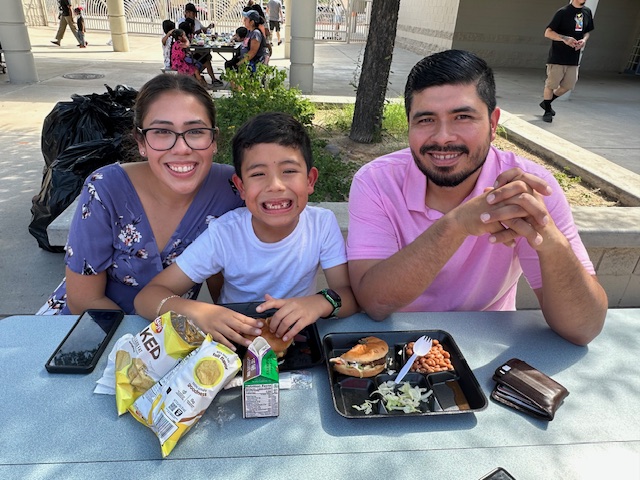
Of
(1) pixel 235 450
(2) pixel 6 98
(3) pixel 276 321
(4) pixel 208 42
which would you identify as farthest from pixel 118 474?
(4) pixel 208 42

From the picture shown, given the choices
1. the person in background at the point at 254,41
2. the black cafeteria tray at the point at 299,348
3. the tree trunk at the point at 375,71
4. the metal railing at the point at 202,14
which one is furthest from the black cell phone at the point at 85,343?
the metal railing at the point at 202,14

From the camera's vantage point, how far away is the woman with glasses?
186 centimetres

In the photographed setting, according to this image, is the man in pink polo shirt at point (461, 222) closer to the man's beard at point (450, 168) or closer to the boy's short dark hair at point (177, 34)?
the man's beard at point (450, 168)

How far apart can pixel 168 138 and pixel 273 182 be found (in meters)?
0.48

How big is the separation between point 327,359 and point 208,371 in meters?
0.42

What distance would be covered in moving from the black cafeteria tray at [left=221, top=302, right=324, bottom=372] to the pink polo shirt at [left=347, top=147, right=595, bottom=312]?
44 cm

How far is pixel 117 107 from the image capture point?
4254mm

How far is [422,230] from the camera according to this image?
77.8 inches

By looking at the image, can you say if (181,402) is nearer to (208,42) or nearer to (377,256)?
(377,256)

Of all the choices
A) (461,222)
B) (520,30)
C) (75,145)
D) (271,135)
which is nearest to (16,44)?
(75,145)

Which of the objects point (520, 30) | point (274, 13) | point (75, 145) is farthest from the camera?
point (274, 13)

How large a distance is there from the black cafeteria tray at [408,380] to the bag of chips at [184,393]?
0.34 metres

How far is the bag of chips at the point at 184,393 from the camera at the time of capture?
1.13 meters

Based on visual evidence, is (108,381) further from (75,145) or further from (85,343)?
(75,145)
